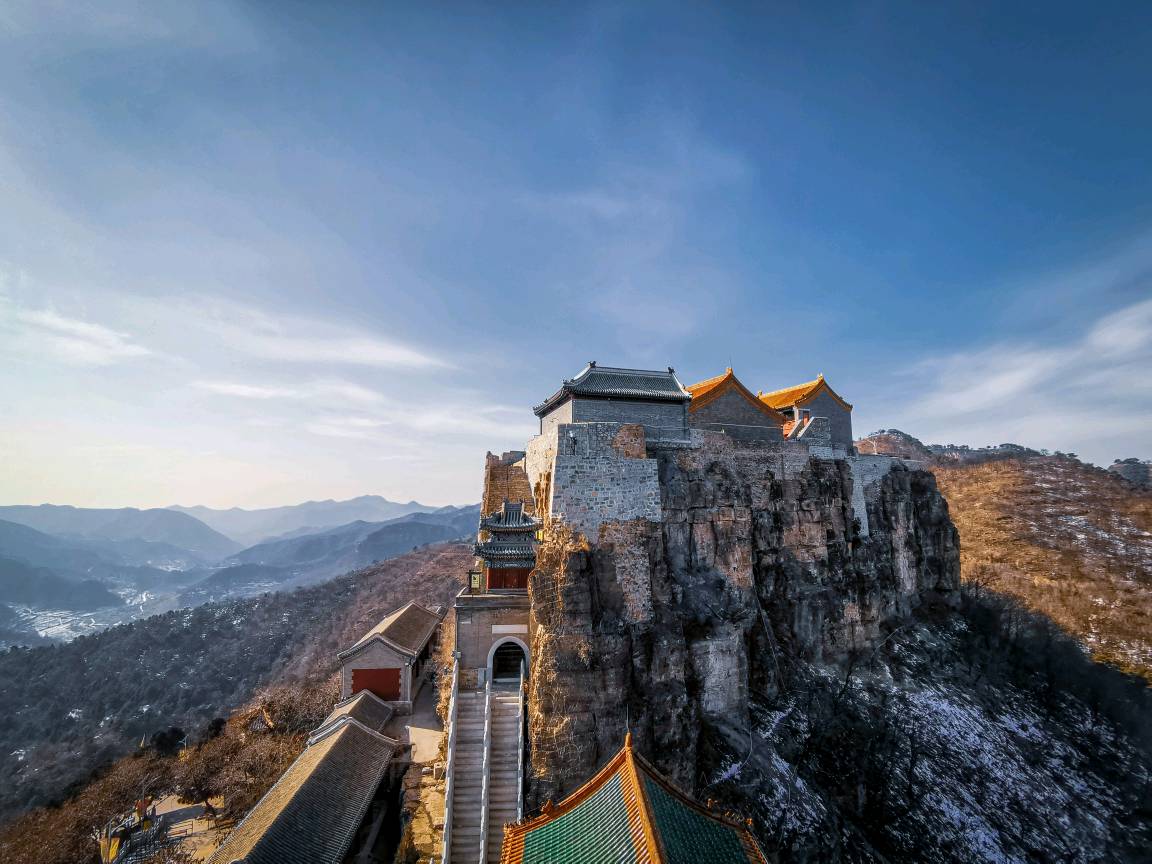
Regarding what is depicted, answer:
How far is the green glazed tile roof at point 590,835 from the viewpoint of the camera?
30.8 ft

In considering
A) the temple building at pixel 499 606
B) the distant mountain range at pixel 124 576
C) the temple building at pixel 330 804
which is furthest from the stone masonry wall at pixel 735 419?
the distant mountain range at pixel 124 576

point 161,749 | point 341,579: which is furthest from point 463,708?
point 341,579

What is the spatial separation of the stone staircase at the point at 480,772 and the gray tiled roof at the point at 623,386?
11.2m

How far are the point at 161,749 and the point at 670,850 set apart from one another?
29.4 m

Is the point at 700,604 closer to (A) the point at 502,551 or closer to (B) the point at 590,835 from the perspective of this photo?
(A) the point at 502,551

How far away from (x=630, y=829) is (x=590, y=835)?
98cm

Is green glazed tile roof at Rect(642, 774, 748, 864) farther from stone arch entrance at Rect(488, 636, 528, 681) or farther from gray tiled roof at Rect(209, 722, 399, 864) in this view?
gray tiled roof at Rect(209, 722, 399, 864)

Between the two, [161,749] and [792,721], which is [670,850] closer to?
[792,721]

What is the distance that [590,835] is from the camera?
32.7 ft

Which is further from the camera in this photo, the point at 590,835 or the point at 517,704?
the point at 517,704

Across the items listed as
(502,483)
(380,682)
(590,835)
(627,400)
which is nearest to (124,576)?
(380,682)

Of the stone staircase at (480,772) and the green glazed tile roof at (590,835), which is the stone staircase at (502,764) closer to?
the stone staircase at (480,772)

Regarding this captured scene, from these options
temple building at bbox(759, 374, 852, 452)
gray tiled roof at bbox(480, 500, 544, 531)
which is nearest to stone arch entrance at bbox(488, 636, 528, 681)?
gray tiled roof at bbox(480, 500, 544, 531)

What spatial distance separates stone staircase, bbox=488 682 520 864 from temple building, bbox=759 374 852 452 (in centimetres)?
1872
